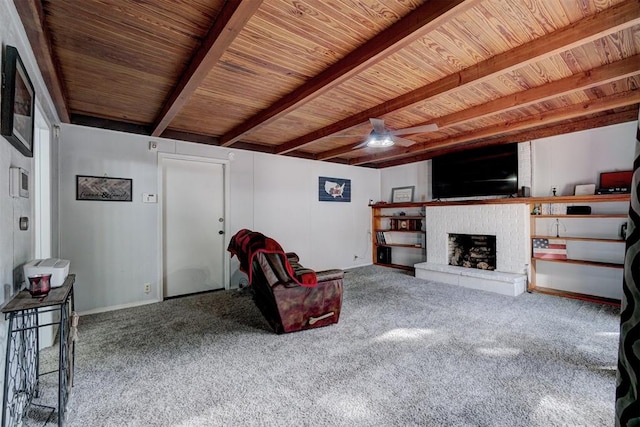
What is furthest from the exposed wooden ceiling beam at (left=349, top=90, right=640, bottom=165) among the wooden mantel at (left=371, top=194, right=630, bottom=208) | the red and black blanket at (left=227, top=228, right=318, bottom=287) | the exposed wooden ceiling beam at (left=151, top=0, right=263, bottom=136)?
the exposed wooden ceiling beam at (left=151, top=0, right=263, bottom=136)

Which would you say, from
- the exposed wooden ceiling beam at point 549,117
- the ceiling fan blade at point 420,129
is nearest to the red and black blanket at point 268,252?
the ceiling fan blade at point 420,129

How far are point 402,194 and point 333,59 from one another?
4.34 m

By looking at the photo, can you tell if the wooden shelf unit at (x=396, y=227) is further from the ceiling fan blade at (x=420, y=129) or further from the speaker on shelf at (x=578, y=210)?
the ceiling fan blade at (x=420, y=129)

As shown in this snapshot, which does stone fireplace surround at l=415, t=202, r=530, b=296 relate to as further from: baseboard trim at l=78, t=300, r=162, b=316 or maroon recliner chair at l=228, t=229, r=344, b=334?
baseboard trim at l=78, t=300, r=162, b=316

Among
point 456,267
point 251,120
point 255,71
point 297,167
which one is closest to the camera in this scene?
point 255,71

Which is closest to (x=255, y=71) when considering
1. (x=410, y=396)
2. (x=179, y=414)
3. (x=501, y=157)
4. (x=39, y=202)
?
(x=39, y=202)

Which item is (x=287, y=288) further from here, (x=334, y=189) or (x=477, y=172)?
(x=477, y=172)

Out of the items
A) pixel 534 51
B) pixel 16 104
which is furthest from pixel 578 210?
→ pixel 16 104

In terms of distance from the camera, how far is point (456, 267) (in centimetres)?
489

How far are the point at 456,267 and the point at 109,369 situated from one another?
15.7 ft

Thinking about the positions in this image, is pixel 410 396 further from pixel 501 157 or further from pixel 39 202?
pixel 501 157

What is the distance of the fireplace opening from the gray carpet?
1280 millimetres

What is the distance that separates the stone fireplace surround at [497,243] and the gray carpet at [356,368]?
72 cm

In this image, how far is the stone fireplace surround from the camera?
4.27 metres
